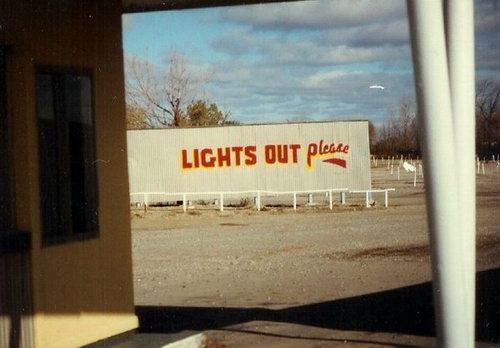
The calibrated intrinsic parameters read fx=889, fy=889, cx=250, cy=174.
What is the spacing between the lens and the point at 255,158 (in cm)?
3719

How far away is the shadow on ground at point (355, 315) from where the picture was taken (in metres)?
9.70

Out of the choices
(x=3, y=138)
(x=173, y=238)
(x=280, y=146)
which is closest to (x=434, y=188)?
(x=3, y=138)

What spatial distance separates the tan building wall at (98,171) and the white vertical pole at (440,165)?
3.53 meters

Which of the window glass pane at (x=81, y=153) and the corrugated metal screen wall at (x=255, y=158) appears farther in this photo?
the corrugated metal screen wall at (x=255, y=158)

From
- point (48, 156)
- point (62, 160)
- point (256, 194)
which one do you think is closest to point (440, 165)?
point (48, 156)

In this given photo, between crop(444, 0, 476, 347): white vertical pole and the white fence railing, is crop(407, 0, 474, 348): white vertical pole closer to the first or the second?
crop(444, 0, 476, 347): white vertical pole

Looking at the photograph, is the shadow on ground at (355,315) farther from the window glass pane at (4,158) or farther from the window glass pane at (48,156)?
the window glass pane at (4,158)

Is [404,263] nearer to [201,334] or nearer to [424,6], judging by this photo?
[201,334]

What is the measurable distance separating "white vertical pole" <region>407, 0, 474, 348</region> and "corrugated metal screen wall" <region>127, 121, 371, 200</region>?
103ft

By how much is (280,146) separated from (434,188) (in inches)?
1269

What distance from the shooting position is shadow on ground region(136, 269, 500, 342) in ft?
31.8

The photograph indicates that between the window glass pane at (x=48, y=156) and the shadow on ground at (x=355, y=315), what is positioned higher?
the window glass pane at (x=48, y=156)

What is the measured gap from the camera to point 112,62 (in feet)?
28.0

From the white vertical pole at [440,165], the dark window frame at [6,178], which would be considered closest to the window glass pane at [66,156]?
the dark window frame at [6,178]
